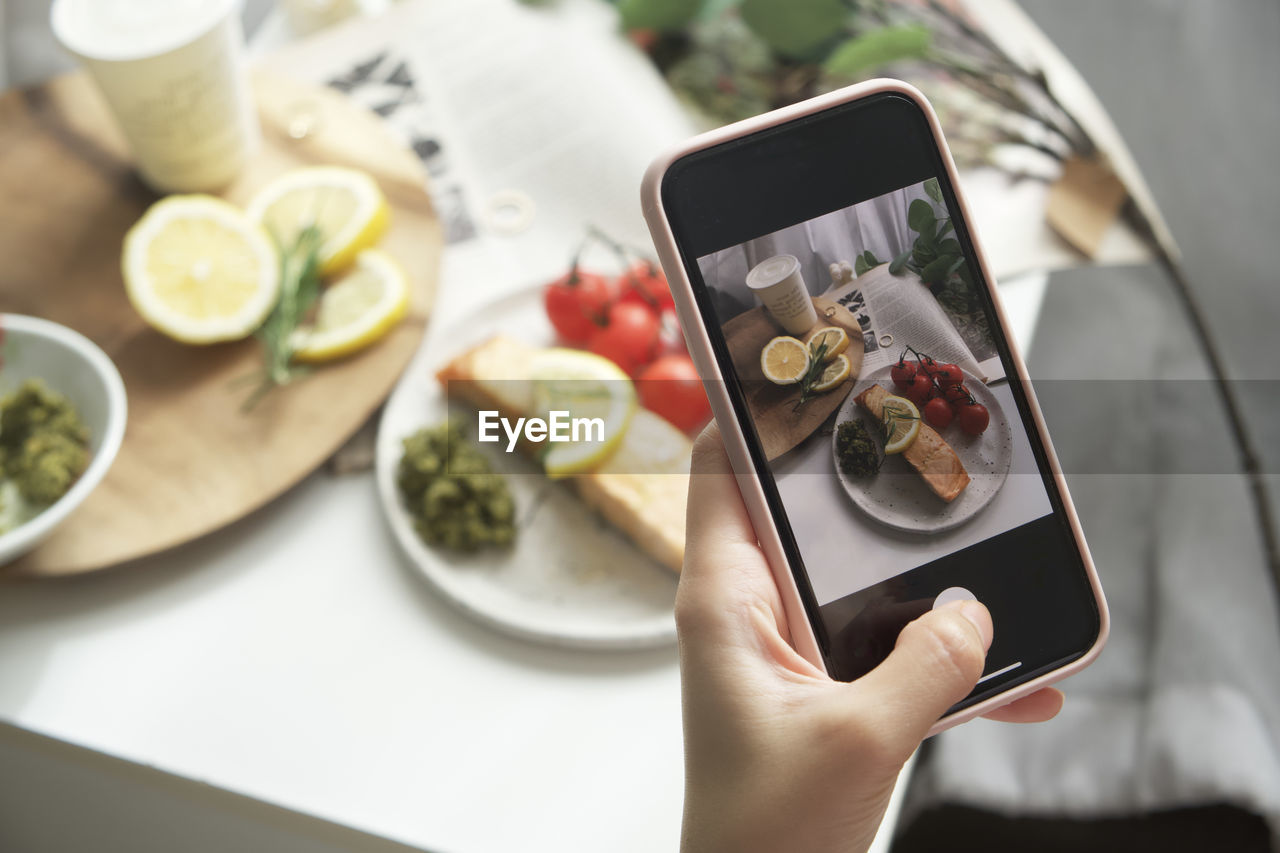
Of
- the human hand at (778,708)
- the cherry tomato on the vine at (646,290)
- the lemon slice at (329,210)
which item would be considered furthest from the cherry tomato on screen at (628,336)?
the human hand at (778,708)


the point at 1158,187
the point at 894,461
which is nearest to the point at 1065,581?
the point at 894,461

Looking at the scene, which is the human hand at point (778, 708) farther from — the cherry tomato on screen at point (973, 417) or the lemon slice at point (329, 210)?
the lemon slice at point (329, 210)

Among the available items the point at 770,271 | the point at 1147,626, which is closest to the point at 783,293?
the point at 770,271

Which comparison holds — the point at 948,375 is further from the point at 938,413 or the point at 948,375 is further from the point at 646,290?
the point at 646,290

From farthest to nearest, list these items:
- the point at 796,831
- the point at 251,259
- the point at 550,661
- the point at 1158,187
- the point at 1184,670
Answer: the point at 1158,187 < the point at 1184,670 < the point at 251,259 < the point at 550,661 < the point at 796,831

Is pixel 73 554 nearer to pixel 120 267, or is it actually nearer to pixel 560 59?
pixel 120 267

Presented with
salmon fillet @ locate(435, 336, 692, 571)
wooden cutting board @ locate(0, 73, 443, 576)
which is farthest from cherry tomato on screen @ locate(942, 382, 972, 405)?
wooden cutting board @ locate(0, 73, 443, 576)

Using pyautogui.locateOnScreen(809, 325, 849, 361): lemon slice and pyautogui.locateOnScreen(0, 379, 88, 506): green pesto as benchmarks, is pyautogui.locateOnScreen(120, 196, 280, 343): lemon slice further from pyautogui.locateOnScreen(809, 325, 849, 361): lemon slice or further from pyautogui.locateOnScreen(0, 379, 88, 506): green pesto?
pyautogui.locateOnScreen(809, 325, 849, 361): lemon slice
